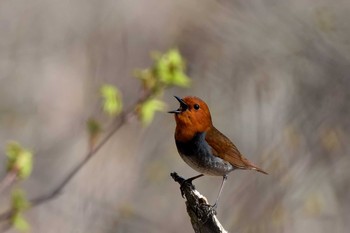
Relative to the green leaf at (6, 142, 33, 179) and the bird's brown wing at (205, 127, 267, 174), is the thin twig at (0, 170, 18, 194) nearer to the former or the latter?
the green leaf at (6, 142, 33, 179)

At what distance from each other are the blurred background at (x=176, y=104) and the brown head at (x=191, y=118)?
3.25 meters

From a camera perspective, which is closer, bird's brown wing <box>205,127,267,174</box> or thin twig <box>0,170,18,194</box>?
thin twig <box>0,170,18,194</box>

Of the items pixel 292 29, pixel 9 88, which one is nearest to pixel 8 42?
pixel 9 88

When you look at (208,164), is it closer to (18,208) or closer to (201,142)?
(201,142)

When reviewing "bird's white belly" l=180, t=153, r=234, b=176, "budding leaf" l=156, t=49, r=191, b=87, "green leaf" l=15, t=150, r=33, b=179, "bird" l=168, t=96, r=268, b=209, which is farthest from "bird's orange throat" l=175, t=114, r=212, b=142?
"green leaf" l=15, t=150, r=33, b=179

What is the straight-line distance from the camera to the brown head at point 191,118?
4.13 metres

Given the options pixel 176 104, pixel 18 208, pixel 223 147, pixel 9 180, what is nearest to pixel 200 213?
pixel 9 180

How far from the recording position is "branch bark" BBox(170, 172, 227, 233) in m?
3.12

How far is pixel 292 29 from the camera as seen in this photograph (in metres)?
9.83

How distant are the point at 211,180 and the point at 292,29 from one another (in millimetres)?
1817

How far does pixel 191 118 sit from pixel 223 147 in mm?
433

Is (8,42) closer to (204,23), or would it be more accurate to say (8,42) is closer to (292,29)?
(204,23)

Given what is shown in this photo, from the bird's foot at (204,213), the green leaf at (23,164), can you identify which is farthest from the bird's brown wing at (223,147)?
the bird's foot at (204,213)

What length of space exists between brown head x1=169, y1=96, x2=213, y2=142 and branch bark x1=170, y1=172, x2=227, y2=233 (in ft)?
1.54
